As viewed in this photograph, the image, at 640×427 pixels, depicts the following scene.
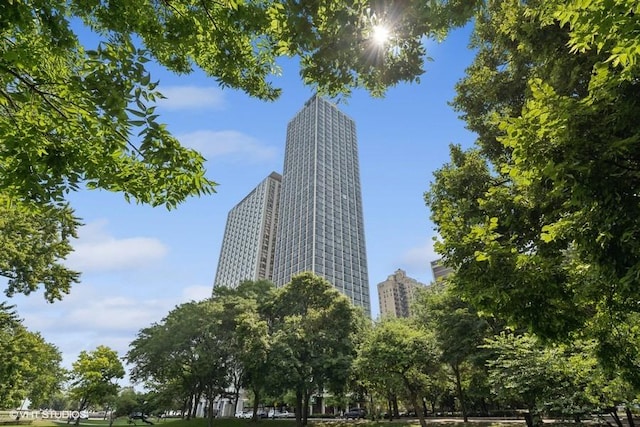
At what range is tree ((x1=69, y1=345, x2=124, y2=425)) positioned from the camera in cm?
3838

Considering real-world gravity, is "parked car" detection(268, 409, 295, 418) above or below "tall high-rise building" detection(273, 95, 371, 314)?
below

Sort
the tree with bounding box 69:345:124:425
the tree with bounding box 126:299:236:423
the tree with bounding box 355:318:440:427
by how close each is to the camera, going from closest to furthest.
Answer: the tree with bounding box 355:318:440:427
the tree with bounding box 126:299:236:423
the tree with bounding box 69:345:124:425

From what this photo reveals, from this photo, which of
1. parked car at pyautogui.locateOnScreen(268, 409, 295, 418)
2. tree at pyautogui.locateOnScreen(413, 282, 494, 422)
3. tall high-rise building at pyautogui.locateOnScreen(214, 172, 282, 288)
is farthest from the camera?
tall high-rise building at pyautogui.locateOnScreen(214, 172, 282, 288)

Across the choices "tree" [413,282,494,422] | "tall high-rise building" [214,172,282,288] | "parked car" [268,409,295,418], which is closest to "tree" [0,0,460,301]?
"tree" [413,282,494,422]

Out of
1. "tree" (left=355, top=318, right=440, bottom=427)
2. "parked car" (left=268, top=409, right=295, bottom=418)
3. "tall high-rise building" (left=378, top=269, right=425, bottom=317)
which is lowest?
"parked car" (left=268, top=409, right=295, bottom=418)

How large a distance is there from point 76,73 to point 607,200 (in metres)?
6.61

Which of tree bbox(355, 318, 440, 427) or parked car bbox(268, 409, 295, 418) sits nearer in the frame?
tree bbox(355, 318, 440, 427)

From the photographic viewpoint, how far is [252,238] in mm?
116500

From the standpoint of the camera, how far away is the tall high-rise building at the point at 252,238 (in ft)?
360

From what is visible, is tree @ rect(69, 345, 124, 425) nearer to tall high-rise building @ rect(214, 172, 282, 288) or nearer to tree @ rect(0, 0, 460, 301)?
tree @ rect(0, 0, 460, 301)

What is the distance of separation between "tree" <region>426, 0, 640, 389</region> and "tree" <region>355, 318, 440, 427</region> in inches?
553

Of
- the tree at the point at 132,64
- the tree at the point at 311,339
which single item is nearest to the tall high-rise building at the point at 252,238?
the tree at the point at 311,339

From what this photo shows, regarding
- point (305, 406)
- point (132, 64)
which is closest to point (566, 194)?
point (132, 64)

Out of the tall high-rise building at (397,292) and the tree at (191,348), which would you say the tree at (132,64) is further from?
the tall high-rise building at (397,292)
